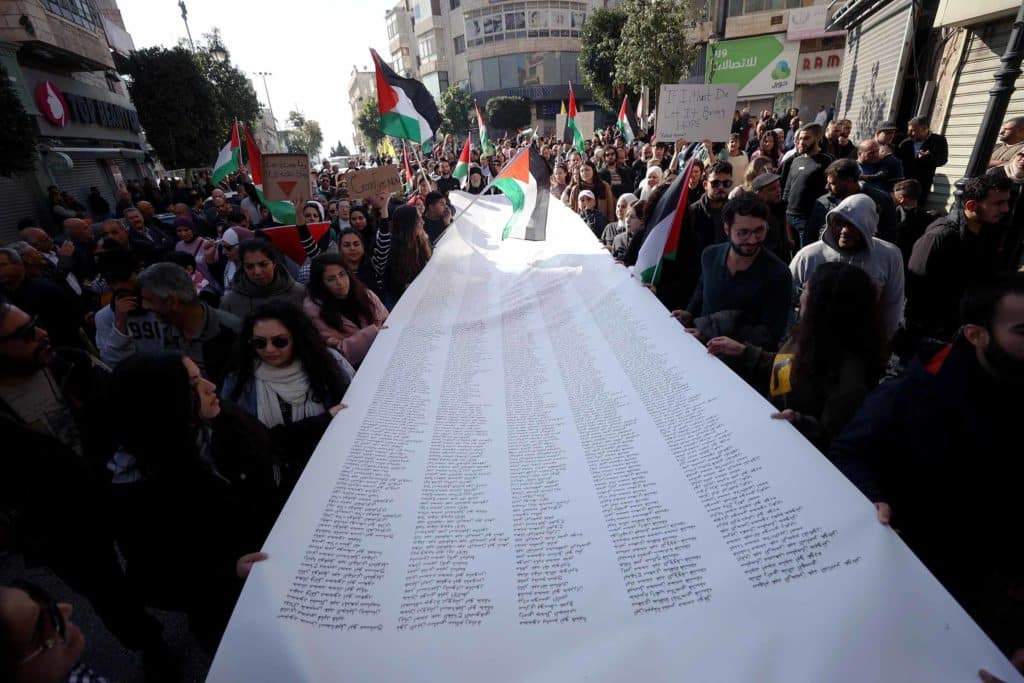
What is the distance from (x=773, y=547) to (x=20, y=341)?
9.73ft

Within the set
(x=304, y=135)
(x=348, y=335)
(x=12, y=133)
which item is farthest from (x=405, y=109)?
(x=304, y=135)

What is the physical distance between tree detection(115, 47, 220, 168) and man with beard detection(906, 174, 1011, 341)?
2310cm

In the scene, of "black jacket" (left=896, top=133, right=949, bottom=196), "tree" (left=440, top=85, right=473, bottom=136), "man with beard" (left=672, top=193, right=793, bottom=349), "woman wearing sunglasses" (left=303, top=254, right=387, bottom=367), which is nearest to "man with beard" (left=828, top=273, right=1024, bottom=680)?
"man with beard" (left=672, top=193, right=793, bottom=349)

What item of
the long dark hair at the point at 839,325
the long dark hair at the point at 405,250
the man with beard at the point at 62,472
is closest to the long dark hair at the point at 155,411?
the man with beard at the point at 62,472

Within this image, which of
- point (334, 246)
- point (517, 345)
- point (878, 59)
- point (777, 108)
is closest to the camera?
point (517, 345)

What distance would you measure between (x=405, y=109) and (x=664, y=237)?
176 inches

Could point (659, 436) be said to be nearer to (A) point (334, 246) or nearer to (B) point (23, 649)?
(B) point (23, 649)

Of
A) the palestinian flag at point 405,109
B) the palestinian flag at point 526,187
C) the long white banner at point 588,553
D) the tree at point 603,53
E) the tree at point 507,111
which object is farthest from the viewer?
the tree at point 507,111

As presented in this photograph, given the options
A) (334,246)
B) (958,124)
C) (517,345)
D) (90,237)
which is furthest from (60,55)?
(958,124)

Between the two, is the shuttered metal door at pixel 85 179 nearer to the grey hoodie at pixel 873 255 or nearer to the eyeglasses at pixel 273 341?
the eyeglasses at pixel 273 341

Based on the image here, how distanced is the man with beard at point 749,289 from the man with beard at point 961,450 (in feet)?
3.23

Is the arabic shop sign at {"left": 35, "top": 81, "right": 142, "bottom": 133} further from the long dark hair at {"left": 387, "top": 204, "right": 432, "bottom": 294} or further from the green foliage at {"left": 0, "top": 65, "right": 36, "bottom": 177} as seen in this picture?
the long dark hair at {"left": 387, "top": 204, "right": 432, "bottom": 294}

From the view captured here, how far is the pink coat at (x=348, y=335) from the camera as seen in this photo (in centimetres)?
284

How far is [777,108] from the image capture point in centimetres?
2355
